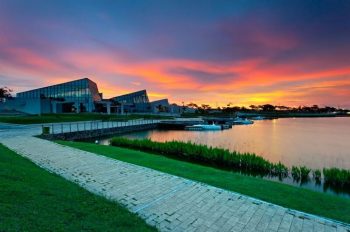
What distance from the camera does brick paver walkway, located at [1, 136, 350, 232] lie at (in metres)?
5.15

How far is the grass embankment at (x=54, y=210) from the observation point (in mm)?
3789

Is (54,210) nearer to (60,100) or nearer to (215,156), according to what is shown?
(215,156)

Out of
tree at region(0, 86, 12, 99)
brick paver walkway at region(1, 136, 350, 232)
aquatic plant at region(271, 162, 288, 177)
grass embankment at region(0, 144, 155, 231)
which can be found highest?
tree at region(0, 86, 12, 99)

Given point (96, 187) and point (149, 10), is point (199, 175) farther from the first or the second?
point (149, 10)

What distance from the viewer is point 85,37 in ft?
81.5

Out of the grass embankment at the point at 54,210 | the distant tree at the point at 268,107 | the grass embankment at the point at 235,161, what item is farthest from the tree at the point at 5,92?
the distant tree at the point at 268,107

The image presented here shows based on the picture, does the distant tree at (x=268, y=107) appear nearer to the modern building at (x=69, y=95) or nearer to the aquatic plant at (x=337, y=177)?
the modern building at (x=69, y=95)

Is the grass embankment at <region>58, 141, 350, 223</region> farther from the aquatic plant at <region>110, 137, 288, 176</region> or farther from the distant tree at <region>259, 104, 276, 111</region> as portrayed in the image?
the distant tree at <region>259, 104, 276, 111</region>

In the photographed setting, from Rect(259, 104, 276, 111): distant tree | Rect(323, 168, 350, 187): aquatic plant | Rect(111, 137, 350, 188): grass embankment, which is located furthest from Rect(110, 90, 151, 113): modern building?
Rect(259, 104, 276, 111): distant tree

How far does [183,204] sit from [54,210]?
2.95 metres

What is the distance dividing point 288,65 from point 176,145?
637 inches

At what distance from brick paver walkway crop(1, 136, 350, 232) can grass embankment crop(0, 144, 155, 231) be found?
0.71m

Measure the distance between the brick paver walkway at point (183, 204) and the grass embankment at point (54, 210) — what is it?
27.9 inches

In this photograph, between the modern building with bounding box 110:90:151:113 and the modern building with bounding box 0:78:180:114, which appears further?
the modern building with bounding box 110:90:151:113
